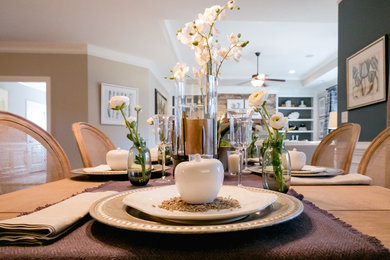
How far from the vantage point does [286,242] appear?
1.27 ft

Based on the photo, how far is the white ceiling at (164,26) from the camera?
3.20m

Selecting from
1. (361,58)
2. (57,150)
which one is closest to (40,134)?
(57,150)

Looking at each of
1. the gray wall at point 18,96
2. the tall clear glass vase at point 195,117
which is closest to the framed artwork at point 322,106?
the tall clear glass vase at point 195,117

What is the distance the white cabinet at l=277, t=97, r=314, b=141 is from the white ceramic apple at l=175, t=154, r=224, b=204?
8745 millimetres

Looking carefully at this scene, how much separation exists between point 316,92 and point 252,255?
9.23 metres

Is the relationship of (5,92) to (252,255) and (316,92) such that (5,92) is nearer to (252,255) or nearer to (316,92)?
(252,255)

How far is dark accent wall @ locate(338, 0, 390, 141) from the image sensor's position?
94.8 inches

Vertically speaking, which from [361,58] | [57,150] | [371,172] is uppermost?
[361,58]

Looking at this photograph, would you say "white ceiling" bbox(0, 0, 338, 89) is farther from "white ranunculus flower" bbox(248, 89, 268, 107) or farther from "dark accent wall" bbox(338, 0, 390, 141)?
"white ranunculus flower" bbox(248, 89, 268, 107)

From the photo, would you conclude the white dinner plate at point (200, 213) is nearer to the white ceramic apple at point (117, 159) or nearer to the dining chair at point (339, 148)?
the white ceramic apple at point (117, 159)

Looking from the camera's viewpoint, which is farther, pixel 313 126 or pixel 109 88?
pixel 313 126

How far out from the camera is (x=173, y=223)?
1.45 ft

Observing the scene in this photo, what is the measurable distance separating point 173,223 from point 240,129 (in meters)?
0.59

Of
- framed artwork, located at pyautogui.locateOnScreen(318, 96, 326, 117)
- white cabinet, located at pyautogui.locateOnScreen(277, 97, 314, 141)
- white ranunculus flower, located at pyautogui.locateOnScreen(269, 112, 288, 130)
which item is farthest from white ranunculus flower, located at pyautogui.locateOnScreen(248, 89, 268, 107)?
white cabinet, located at pyautogui.locateOnScreen(277, 97, 314, 141)
